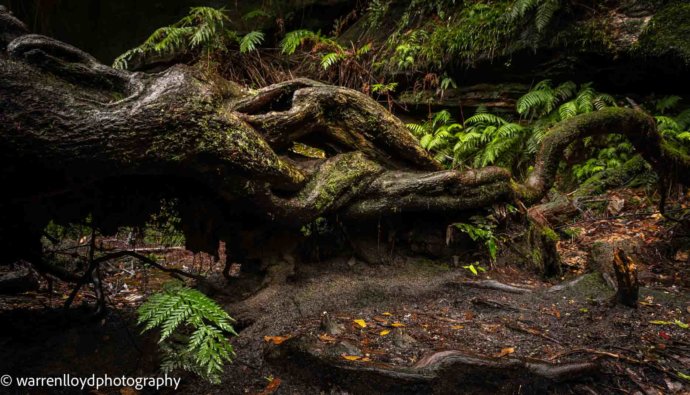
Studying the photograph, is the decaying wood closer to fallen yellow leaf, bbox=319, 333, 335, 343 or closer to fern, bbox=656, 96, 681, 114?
fallen yellow leaf, bbox=319, 333, 335, 343

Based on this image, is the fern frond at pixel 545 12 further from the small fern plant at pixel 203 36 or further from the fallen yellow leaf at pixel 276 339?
the fallen yellow leaf at pixel 276 339

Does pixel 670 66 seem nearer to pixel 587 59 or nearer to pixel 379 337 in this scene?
pixel 587 59

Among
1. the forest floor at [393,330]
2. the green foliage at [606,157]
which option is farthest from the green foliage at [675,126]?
the forest floor at [393,330]

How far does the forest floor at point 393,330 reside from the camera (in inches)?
90.4

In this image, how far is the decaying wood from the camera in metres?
3.21

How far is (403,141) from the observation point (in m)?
3.79

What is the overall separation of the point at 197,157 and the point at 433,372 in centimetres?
176

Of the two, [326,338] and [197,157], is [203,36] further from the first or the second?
[326,338]

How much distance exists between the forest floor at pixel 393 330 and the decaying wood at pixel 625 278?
0.27 feet

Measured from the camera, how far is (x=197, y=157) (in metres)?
2.42

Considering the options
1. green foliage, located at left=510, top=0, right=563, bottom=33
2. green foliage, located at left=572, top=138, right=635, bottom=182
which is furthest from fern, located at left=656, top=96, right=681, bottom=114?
green foliage, located at left=510, top=0, right=563, bottom=33

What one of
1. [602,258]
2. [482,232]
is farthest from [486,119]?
Result: [482,232]

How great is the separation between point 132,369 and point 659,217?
6.03 meters

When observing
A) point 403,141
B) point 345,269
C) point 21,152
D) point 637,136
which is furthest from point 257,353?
point 637,136
